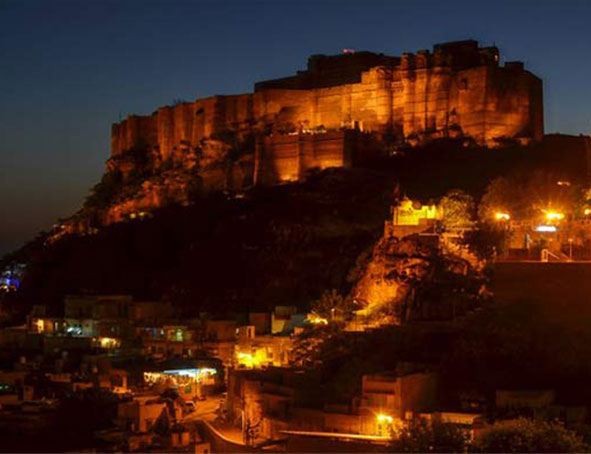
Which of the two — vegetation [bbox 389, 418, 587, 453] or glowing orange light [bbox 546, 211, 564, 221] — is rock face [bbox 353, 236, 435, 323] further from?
vegetation [bbox 389, 418, 587, 453]

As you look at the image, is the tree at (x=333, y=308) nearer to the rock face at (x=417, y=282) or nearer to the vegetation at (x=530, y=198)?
the rock face at (x=417, y=282)

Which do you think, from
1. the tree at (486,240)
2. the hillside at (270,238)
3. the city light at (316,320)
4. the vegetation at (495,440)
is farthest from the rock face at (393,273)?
the vegetation at (495,440)

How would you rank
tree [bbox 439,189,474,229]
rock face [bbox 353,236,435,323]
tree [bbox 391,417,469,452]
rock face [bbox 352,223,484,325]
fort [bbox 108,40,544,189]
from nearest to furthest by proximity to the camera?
tree [bbox 391,417,469,452] → rock face [bbox 352,223,484,325] → rock face [bbox 353,236,435,323] → tree [bbox 439,189,474,229] → fort [bbox 108,40,544,189]

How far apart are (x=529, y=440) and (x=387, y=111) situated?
1727 inches

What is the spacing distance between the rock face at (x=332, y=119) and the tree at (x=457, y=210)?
16.1 meters

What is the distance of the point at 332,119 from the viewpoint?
64.7 metres

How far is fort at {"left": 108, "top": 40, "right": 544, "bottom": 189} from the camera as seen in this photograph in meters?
58.2

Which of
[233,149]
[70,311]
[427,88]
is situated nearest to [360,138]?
[427,88]

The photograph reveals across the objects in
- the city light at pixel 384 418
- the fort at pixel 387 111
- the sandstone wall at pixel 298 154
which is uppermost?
the fort at pixel 387 111

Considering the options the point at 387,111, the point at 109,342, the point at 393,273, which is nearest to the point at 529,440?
the point at 393,273

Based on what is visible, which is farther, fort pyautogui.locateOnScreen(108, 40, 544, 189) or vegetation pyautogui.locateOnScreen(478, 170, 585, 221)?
fort pyautogui.locateOnScreen(108, 40, 544, 189)

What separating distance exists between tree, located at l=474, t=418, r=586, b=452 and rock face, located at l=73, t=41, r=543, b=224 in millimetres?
39099

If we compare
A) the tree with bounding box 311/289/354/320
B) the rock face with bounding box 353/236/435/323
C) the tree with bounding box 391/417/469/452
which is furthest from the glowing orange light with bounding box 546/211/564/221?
the tree with bounding box 391/417/469/452

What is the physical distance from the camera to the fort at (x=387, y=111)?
58.2 meters
